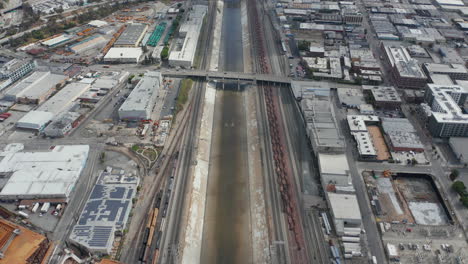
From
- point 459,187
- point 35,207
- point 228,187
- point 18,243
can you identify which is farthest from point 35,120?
point 459,187

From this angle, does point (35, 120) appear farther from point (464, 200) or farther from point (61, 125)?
point (464, 200)

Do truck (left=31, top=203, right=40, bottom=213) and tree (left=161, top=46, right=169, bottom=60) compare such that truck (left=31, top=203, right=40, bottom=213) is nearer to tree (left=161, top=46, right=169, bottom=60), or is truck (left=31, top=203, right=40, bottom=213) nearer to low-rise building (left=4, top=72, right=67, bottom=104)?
low-rise building (left=4, top=72, right=67, bottom=104)

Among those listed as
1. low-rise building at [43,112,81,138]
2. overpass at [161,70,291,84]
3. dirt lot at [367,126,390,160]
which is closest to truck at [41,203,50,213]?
low-rise building at [43,112,81,138]

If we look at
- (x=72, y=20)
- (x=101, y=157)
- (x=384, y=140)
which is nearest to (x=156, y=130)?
(x=101, y=157)

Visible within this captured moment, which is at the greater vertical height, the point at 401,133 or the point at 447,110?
the point at 447,110

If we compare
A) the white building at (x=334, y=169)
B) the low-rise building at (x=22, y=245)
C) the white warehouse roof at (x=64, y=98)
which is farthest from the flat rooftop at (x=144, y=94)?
the white building at (x=334, y=169)
